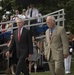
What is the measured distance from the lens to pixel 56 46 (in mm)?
9758

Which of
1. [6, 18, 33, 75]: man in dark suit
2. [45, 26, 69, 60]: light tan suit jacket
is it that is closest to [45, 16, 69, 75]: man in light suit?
[45, 26, 69, 60]: light tan suit jacket

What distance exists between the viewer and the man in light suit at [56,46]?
9648 mm

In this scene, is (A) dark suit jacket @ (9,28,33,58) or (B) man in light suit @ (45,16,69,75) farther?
(A) dark suit jacket @ (9,28,33,58)

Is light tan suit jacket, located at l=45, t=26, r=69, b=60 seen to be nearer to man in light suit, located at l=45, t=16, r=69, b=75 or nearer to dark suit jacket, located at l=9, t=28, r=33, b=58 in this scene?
man in light suit, located at l=45, t=16, r=69, b=75

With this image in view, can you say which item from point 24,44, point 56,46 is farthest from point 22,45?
point 56,46

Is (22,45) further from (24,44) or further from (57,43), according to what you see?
(57,43)

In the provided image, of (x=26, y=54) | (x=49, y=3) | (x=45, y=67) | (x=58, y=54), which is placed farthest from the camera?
(x=49, y=3)

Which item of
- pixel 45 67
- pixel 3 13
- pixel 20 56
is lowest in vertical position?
pixel 45 67

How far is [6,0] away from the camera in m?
31.9

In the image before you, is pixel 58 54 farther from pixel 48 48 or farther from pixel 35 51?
pixel 35 51

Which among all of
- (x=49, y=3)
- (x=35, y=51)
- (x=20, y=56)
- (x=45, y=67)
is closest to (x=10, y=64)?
(x=35, y=51)

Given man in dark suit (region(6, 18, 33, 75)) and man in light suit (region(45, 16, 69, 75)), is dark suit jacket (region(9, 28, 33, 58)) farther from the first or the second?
man in light suit (region(45, 16, 69, 75))

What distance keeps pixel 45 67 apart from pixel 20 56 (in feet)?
20.3

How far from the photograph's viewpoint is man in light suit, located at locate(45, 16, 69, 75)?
9648 millimetres
